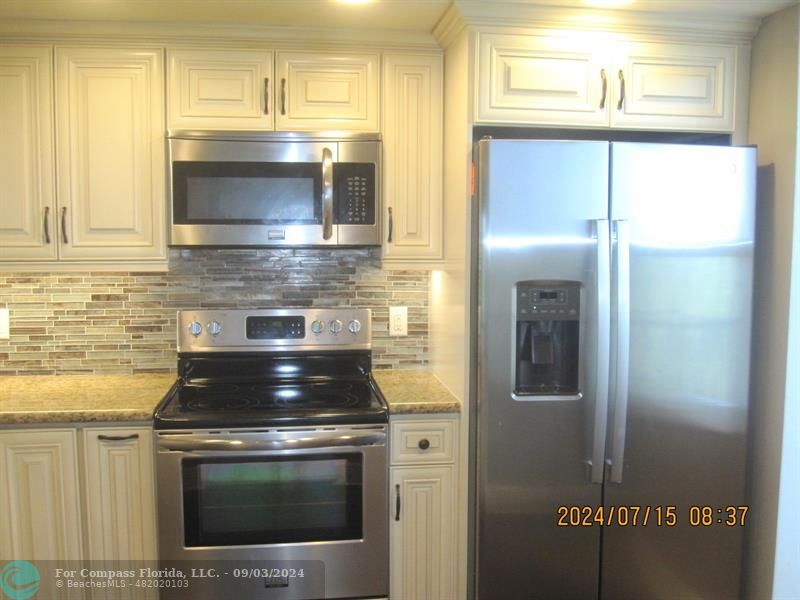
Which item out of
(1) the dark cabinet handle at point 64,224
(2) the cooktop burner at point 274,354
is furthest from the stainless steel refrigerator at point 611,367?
(1) the dark cabinet handle at point 64,224

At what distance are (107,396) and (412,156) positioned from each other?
1.35 metres

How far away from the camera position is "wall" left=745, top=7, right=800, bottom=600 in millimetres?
1986

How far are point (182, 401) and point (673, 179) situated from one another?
5.71ft

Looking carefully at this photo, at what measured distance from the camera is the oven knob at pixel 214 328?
8.07ft

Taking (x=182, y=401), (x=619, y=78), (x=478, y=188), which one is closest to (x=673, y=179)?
(x=619, y=78)

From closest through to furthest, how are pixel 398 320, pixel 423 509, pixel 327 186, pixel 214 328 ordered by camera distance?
pixel 423 509
pixel 327 186
pixel 214 328
pixel 398 320

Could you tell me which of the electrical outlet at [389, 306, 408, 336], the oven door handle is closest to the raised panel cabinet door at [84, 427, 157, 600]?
the oven door handle

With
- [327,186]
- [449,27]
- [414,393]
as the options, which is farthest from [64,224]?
[449,27]

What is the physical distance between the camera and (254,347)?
8.16ft

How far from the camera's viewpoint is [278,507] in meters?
2.05

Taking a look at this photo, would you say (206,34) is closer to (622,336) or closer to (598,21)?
(598,21)

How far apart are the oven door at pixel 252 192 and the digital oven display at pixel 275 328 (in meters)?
0.36

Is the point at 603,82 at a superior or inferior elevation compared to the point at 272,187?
superior

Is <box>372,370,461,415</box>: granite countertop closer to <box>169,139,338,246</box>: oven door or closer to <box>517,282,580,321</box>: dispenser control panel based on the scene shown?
<box>517,282,580,321</box>: dispenser control panel
